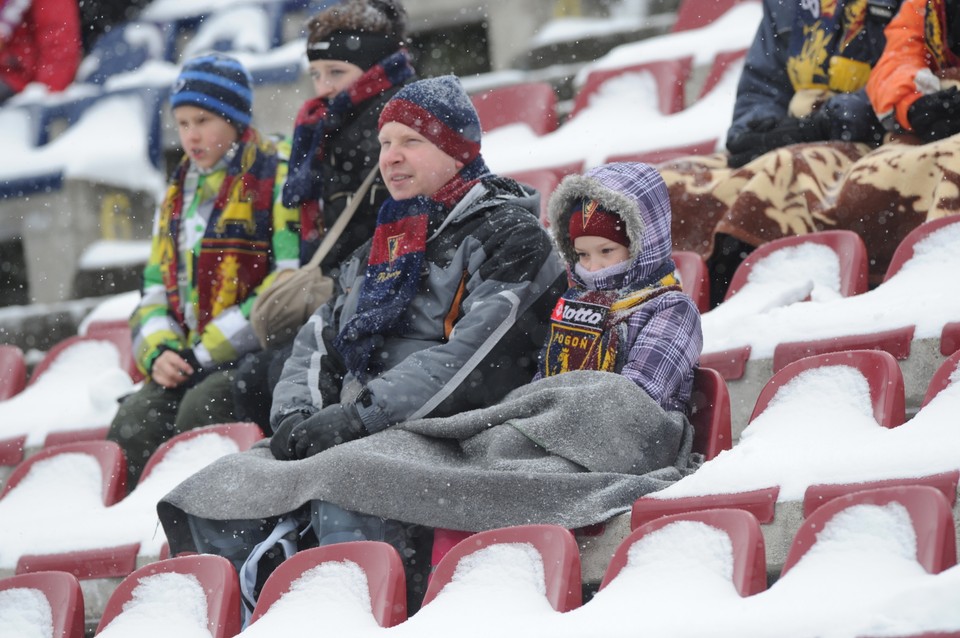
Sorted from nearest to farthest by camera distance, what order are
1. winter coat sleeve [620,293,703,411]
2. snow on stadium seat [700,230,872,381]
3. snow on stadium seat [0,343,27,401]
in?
winter coat sleeve [620,293,703,411] < snow on stadium seat [700,230,872,381] < snow on stadium seat [0,343,27,401]

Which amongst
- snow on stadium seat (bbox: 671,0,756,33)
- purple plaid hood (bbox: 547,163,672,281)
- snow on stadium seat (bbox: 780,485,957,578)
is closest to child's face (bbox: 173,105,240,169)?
purple plaid hood (bbox: 547,163,672,281)

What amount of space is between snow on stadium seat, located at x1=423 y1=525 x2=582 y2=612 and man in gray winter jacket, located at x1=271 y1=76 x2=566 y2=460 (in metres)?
0.46

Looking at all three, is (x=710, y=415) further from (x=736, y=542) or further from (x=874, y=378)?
(x=736, y=542)

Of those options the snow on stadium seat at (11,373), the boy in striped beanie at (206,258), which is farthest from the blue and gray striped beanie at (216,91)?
the snow on stadium seat at (11,373)

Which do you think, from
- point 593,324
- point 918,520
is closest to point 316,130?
point 593,324

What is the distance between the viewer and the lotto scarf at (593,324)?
2916mm

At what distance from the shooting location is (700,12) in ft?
19.7

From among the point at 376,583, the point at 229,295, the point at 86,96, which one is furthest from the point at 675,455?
the point at 86,96

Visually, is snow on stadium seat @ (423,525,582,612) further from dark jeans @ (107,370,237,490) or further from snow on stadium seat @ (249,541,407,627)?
dark jeans @ (107,370,237,490)

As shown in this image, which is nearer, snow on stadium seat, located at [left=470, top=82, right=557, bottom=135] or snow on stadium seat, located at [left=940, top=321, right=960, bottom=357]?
snow on stadium seat, located at [left=940, top=321, right=960, bottom=357]

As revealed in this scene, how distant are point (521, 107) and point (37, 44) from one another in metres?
2.65

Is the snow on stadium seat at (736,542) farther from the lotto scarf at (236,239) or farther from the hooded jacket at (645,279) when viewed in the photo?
the lotto scarf at (236,239)

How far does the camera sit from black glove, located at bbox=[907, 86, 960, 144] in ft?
12.0

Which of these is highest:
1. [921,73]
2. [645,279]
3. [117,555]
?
[921,73]
